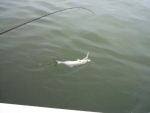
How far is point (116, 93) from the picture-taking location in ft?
19.4

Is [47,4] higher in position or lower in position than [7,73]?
higher

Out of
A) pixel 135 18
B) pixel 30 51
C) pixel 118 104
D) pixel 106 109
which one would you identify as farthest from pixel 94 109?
pixel 135 18

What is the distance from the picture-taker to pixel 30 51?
23.5 feet

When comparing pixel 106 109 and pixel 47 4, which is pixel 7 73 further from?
pixel 47 4

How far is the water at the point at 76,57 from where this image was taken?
5.57 meters

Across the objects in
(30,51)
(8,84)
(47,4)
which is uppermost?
(47,4)

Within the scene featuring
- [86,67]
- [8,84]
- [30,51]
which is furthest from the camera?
[30,51]

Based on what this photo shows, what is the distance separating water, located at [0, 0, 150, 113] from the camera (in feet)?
18.3

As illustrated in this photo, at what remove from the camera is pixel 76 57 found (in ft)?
23.4

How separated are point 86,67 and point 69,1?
6501 mm

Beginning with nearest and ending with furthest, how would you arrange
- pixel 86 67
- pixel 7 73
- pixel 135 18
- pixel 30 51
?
pixel 7 73 → pixel 86 67 → pixel 30 51 → pixel 135 18

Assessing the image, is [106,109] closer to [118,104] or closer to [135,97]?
[118,104]

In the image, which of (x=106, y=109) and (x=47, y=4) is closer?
(x=106, y=109)

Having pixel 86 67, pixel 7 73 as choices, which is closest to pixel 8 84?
pixel 7 73
